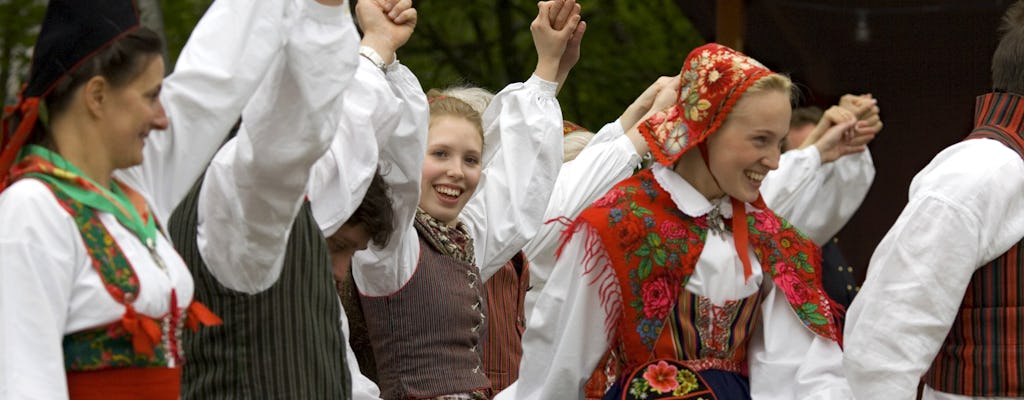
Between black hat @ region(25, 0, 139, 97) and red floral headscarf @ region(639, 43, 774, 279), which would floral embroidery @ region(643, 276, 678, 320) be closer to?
red floral headscarf @ region(639, 43, 774, 279)

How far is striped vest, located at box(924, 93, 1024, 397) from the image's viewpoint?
387 centimetres

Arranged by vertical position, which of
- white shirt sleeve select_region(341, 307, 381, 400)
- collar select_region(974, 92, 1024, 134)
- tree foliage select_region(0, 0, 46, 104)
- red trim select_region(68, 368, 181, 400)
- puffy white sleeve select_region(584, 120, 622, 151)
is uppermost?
collar select_region(974, 92, 1024, 134)

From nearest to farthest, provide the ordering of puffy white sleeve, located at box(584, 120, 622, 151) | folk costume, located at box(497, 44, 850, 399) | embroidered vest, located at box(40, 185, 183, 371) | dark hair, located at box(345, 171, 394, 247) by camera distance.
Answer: embroidered vest, located at box(40, 185, 183, 371) → dark hair, located at box(345, 171, 394, 247) → folk costume, located at box(497, 44, 850, 399) → puffy white sleeve, located at box(584, 120, 622, 151)

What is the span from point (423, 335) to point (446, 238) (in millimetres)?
302

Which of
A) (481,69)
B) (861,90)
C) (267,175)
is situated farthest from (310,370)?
(481,69)

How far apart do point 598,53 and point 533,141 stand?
24.9ft

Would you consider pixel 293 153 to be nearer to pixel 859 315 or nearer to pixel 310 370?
pixel 310 370

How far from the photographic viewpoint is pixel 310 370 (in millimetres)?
3324

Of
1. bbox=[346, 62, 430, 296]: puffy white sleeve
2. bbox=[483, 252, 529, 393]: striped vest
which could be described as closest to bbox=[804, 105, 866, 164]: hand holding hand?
bbox=[483, 252, 529, 393]: striped vest

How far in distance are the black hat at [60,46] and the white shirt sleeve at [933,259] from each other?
1849mm

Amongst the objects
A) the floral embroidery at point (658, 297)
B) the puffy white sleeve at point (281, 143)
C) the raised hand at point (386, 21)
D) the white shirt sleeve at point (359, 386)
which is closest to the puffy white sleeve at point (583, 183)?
the floral embroidery at point (658, 297)

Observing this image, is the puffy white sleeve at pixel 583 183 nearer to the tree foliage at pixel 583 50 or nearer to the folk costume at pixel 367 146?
the folk costume at pixel 367 146

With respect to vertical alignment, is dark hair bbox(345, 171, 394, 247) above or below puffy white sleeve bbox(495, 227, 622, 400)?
above

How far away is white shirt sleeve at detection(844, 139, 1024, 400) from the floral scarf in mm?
1048
